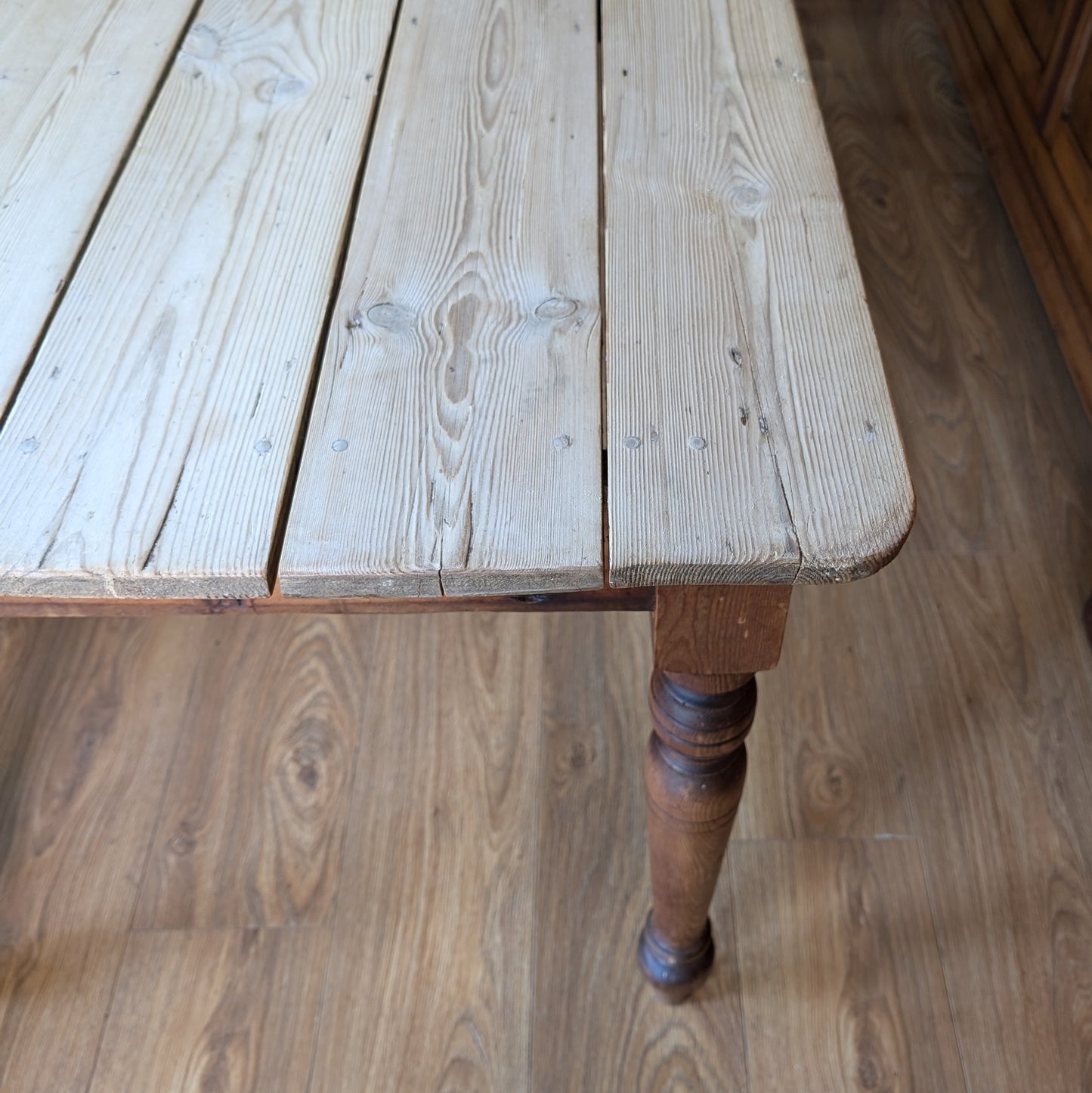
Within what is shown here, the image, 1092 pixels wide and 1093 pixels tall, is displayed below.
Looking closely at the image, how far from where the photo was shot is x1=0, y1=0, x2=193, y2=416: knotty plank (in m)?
0.65

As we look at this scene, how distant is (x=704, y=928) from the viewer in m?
0.89

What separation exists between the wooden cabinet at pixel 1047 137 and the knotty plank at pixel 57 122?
0.98 metres

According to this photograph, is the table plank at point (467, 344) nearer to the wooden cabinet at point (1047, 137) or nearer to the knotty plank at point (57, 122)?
the knotty plank at point (57, 122)

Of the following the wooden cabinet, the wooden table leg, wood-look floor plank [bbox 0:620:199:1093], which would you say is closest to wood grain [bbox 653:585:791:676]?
the wooden table leg

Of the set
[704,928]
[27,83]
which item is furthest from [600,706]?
[27,83]

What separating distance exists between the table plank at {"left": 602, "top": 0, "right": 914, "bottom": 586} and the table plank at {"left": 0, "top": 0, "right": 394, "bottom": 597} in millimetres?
181

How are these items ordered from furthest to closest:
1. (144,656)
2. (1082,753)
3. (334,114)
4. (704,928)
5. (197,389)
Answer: (144,656)
(1082,753)
(704,928)
(334,114)
(197,389)

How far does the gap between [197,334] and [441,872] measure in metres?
0.58

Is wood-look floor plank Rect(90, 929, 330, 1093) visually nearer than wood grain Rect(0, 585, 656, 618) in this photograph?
No

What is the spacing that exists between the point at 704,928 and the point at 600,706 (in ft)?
0.88

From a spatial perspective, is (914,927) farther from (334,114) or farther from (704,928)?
(334,114)

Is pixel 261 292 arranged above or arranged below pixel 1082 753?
above

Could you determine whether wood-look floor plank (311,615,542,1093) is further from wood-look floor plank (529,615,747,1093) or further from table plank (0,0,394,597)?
table plank (0,0,394,597)

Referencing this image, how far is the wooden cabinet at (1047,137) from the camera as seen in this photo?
1233 mm
